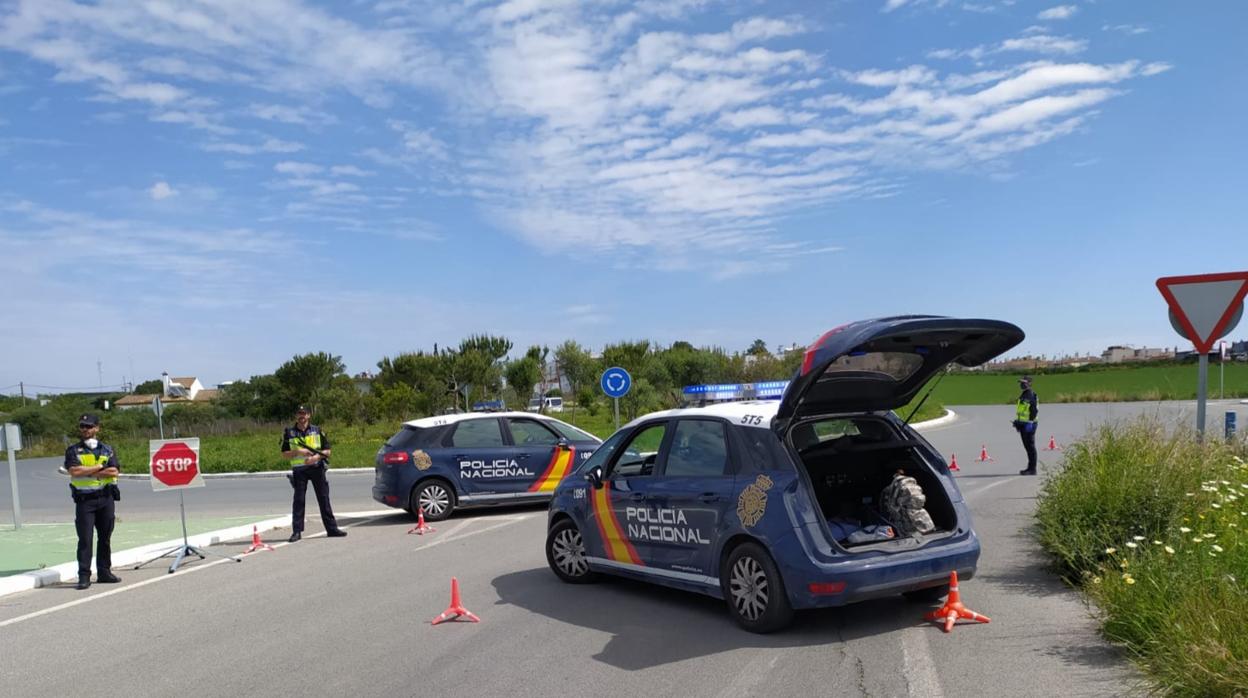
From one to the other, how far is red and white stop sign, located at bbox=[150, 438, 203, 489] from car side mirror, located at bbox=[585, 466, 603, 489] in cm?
571

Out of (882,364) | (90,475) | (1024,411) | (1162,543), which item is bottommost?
(1162,543)

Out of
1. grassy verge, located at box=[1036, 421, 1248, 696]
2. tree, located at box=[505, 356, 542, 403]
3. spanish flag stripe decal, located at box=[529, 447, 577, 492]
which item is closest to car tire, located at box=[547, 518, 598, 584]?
grassy verge, located at box=[1036, 421, 1248, 696]

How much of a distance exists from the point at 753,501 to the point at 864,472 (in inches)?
49.5

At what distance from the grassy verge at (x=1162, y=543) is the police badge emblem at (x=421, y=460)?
8.59 metres

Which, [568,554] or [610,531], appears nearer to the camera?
[610,531]

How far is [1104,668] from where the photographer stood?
567 cm

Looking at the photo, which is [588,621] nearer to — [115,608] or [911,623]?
[911,623]

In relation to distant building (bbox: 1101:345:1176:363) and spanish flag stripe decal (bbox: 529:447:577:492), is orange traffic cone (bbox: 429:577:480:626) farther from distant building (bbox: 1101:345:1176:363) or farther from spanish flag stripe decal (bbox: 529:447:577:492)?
distant building (bbox: 1101:345:1176:363)

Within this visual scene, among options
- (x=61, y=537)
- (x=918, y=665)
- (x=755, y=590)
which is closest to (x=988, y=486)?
(x=755, y=590)

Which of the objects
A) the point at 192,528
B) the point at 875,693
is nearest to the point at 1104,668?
the point at 875,693

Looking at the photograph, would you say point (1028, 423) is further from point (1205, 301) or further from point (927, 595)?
point (927, 595)

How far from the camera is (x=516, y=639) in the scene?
707 centimetres

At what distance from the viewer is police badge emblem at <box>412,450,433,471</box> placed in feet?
46.6

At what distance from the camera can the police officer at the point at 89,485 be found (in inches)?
399
